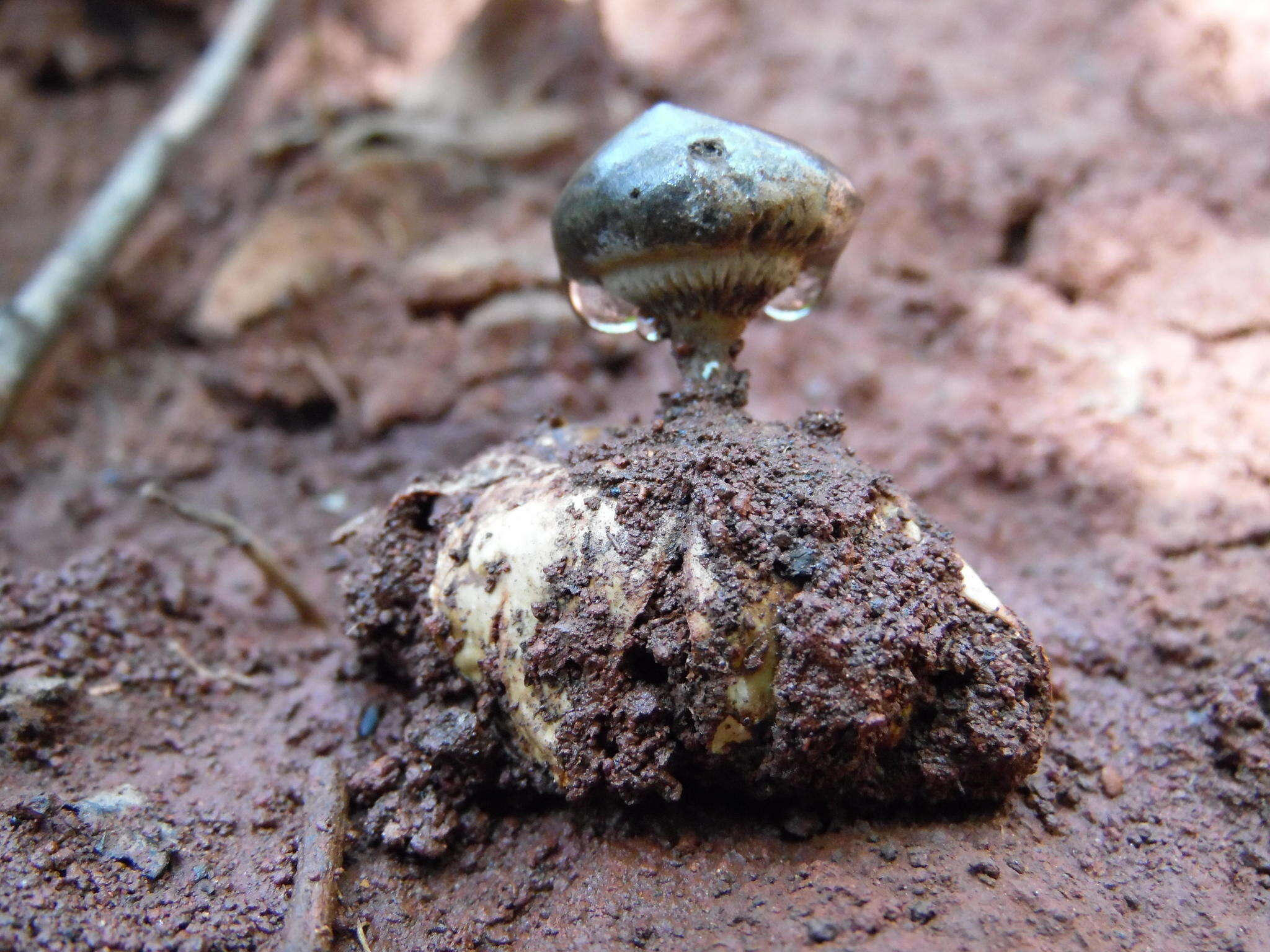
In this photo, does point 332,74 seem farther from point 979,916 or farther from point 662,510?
point 979,916

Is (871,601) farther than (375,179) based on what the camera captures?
No

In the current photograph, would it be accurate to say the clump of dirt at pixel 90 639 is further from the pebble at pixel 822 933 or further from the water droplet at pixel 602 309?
the pebble at pixel 822 933

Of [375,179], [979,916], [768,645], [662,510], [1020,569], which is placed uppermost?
[375,179]

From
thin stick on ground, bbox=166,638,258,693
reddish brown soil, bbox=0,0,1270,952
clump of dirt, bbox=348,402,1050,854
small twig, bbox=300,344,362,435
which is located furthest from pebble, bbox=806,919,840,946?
small twig, bbox=300,344,362,435

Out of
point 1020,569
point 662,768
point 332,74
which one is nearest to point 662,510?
point 662,768

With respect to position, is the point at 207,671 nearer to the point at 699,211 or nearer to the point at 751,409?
the point at 699,211

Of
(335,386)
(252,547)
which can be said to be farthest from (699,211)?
(335,386)

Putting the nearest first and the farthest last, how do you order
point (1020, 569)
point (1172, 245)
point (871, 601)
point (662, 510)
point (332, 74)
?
point (871, 601), point (662, 510), point (1020, 569), point (1172, 245), point (332, 74)
